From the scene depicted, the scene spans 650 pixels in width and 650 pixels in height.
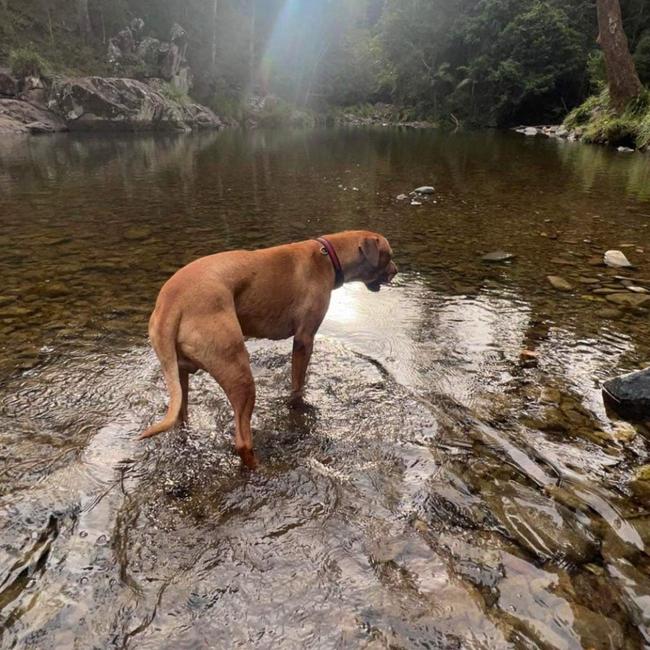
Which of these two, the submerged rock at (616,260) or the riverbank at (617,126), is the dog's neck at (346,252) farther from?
the riverbank at (617,126)

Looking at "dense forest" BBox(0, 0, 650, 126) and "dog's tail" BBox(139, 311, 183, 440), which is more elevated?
"dense forest" BBox(0, 0, 650, 126)

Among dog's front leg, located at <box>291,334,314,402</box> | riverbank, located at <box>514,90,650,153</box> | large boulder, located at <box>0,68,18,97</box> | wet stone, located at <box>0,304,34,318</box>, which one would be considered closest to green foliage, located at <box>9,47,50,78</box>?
large boulder, located at <box>0,68,18,97</box>

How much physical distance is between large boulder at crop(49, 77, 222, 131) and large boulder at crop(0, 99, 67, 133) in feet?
3.05

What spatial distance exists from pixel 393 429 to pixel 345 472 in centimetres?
60

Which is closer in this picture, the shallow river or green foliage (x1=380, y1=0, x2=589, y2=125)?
the shallow river

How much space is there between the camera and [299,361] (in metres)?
3.91

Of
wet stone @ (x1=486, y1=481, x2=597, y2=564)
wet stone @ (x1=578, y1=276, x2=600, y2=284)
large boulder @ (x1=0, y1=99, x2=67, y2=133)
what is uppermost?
wet stone @ (x1=486, y1=481, x2=597, y2=564)

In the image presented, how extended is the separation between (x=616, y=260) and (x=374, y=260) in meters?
4.55

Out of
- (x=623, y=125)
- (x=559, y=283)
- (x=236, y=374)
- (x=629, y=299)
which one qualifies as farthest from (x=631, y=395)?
(x=623, y=125)

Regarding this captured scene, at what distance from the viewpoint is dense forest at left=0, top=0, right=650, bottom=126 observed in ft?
134

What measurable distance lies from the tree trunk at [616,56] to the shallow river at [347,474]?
61.7 ft

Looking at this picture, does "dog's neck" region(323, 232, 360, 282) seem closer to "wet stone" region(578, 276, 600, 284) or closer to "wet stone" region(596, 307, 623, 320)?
"wet stone" region(596, 307, 623, 320)

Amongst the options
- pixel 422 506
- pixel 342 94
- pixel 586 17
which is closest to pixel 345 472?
pixel 422 506

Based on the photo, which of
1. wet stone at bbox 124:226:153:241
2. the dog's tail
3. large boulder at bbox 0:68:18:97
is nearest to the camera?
the dog's tail
